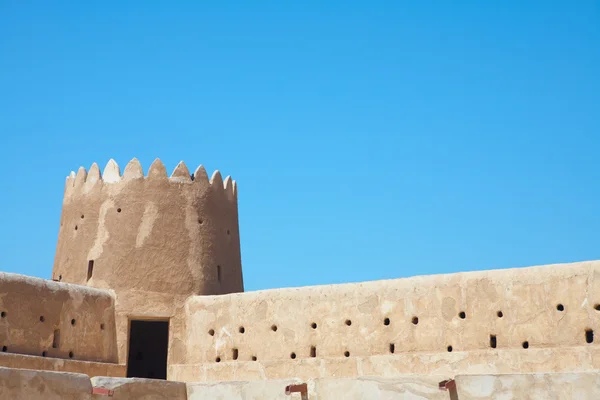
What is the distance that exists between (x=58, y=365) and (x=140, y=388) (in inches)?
296

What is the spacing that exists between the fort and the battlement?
0.10 feet

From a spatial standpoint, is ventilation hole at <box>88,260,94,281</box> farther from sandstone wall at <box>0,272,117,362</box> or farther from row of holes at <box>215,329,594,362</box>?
row of holes at <box>215,329,594,362</box>

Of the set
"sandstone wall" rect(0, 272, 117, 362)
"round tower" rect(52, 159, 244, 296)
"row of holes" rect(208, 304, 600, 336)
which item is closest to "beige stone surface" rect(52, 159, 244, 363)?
"round tower" rect(52, 159, 244, 296)

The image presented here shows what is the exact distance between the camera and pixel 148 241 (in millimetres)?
18359

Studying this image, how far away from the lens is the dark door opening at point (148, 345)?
69.9ft

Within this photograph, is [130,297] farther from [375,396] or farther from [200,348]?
[375,396]

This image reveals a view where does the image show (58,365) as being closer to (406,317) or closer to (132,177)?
(132,177)

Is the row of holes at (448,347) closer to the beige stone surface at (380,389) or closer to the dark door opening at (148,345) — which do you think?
the dark door opening at (148,345)

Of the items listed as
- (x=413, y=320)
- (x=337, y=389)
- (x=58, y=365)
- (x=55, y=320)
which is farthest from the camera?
(x=55, y=320)

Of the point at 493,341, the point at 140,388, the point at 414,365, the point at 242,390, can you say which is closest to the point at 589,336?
the point at 493,341

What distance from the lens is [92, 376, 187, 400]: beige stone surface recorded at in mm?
8227

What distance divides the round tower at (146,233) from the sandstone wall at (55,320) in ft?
3.09

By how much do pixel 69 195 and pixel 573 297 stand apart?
11.6 meters

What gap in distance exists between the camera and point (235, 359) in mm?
16875
